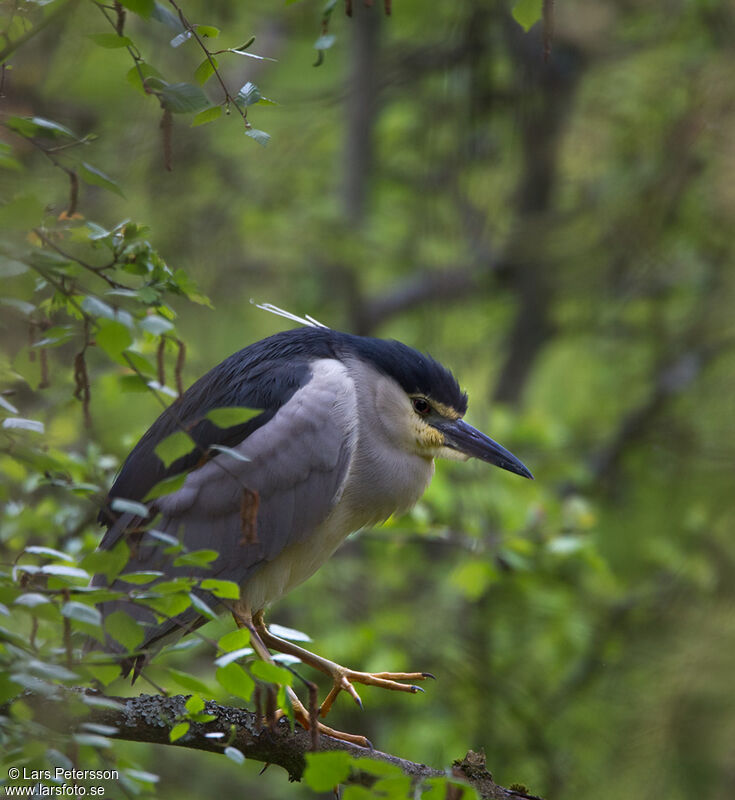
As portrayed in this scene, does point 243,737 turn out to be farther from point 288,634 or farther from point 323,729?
point 288,634

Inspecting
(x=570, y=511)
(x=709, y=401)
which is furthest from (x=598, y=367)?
(x=570, y=511)

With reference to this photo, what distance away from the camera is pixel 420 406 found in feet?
10.3

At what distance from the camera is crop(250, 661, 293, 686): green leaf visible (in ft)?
4.84

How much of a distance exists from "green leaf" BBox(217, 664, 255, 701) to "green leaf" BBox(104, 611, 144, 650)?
0.16 meters

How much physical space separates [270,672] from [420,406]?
5.70ft

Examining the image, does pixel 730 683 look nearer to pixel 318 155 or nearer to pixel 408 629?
pixel 408 629

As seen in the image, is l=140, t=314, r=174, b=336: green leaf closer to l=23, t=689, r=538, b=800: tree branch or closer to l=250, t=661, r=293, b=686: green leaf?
l=250, t=661, r=293, b=686: green leaf

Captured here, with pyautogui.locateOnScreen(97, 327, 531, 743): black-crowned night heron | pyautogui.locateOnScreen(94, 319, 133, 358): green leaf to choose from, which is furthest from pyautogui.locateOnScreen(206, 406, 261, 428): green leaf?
pyautogui.locateOnScreen(97, 327, 531, 743): black-crowned night heron

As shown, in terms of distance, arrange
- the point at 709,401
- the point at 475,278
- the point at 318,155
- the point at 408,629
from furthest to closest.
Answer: the point at 318,155
the point at 475,278
the point at 709,401
the point at 408,629

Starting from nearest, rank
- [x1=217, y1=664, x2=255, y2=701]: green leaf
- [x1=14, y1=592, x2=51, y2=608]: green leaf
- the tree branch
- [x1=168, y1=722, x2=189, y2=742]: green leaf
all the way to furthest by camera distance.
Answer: [x1=14, y1=592, x2=51, y2=608]: green leaf < [x1=217, y1=664, x2=255, y2=701]: green leaf < [x1=168, y1=722, x2=189, y2=742]: green leaf < the tree branch

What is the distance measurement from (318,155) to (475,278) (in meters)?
1.80

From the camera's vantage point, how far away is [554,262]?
254 inches

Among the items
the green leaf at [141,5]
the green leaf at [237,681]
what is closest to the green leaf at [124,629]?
the green leaf at [237,681]

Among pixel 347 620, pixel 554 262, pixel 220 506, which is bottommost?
pixel 347 620
